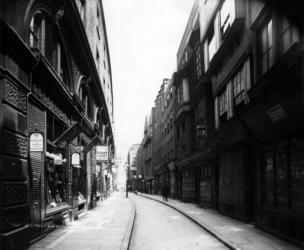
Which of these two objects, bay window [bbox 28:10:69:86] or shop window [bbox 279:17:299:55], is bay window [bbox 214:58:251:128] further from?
bay window [bbox 28:10:69:86]

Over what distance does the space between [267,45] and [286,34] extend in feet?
6.10

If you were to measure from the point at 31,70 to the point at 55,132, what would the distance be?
474 centimetres

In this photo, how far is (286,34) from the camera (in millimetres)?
12469

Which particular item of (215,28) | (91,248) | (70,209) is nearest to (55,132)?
(70,209)

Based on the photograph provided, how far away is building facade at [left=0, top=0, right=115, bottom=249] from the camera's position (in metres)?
9.43

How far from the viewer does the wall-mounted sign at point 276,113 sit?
1167 cm

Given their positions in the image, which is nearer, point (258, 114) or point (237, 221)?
point (258, 114)

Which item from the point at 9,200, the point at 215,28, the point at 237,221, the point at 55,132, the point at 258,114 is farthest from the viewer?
the point at 215,28

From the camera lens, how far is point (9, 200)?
9461mm

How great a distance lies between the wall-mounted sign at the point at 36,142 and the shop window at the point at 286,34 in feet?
22.5

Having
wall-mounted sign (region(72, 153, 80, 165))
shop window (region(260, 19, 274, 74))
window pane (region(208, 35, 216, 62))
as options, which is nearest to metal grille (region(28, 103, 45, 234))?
wall-mounted sign (region(72, 153, 80, 165))

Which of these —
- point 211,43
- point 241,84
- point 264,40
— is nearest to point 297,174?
point 264,40

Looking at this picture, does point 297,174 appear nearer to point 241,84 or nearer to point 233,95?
point 241,84

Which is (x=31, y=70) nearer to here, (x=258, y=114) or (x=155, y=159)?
(x=258, y=114)
